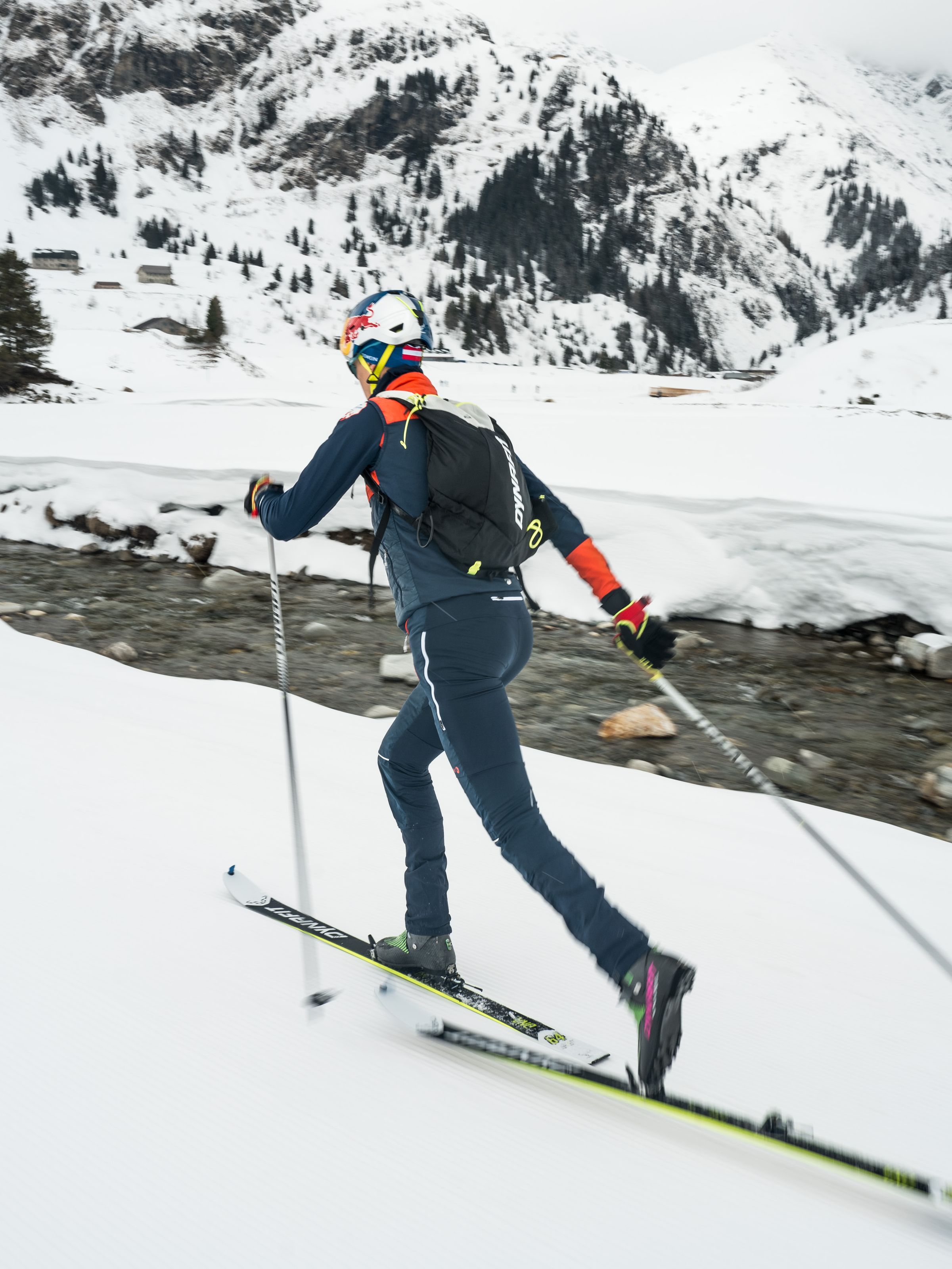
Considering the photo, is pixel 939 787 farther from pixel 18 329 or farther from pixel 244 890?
pixel 18 329

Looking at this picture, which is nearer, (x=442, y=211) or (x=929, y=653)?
(x=929, y=653)

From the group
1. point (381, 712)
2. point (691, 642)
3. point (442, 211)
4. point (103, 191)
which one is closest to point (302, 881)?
point (381, 712)

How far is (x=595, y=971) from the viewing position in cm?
256

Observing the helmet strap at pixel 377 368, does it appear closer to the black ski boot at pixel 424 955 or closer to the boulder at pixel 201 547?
the black ski boot at pixel 424 955

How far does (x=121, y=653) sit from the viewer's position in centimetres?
611

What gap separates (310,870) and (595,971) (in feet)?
3.74

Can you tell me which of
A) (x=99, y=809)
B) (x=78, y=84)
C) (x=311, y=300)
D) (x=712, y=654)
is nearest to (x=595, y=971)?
(x=99, y=809)

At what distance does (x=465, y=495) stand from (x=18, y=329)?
3481cm

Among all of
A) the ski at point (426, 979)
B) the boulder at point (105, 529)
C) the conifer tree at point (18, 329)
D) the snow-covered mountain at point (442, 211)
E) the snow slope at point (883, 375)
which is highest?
the snow-covered mountain at point (442, 211)

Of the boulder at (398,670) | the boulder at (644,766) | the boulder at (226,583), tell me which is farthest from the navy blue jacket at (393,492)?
the boulder at (226,583)

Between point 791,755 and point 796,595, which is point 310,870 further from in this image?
point 796,595

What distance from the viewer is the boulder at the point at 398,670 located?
587cm

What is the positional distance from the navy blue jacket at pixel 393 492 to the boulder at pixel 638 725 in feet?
9.80

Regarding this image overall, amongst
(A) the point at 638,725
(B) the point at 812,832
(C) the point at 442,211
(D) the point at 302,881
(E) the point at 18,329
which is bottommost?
(A) the point at 638,725
